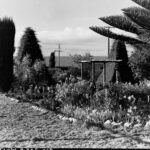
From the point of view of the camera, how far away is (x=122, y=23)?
1134cm

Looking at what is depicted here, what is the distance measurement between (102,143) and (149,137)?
812 millimetres

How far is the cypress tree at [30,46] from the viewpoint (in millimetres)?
15953

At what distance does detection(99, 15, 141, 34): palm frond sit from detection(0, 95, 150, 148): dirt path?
14.6 feet

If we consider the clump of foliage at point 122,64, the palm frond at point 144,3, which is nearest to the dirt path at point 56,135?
the palm frond at point 144,3

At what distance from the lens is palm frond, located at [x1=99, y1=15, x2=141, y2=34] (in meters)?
11.1

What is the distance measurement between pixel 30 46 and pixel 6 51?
146 cm

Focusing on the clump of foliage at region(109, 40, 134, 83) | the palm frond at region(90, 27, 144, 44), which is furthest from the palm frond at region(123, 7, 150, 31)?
the clump of foliage at region(109, 40, 134, 83)

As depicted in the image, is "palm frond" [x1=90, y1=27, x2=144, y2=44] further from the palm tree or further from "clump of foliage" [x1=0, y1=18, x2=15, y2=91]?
"clump of foliage" [x1=0, y1=18, x2=15, y2=91]

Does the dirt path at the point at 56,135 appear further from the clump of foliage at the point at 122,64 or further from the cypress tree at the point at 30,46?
the clump of foliage at the point at 122,64

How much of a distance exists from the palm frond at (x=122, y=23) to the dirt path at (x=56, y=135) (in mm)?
4453

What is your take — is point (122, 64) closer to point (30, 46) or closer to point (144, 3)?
point (30, 46)

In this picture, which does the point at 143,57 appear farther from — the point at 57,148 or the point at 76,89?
the point at 57,148

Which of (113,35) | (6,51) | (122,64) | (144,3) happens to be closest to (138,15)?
(144,3)

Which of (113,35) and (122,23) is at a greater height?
(122,23)
